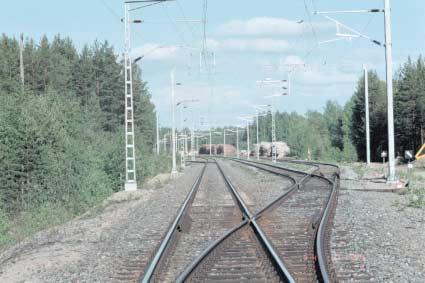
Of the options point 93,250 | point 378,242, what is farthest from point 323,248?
point 93,250

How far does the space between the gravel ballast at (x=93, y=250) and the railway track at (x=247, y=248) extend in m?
0.47

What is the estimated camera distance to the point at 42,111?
104 ft

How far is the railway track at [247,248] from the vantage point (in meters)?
9.38

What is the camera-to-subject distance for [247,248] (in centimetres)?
1180

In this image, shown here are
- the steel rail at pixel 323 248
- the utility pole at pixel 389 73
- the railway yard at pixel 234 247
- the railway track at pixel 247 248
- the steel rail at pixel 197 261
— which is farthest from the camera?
the utility pole at pixel 389 73

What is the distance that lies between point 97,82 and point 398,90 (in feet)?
115

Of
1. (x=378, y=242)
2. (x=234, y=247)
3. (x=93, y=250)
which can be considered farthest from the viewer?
(x=93, y=250)

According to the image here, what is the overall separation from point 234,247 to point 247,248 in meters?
0.25

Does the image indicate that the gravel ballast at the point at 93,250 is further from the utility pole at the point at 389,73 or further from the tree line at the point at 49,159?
Result: the utility pole at the point at 389,73

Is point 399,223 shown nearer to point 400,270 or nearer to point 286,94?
point 400,270

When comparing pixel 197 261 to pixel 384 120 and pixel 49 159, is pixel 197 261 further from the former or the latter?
pixel 384 120

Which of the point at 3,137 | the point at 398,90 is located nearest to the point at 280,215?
the point at 3,137

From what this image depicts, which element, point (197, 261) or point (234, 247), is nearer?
point (197, 261)

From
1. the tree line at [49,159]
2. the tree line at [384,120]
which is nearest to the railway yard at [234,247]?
the tree line at [49,159]
